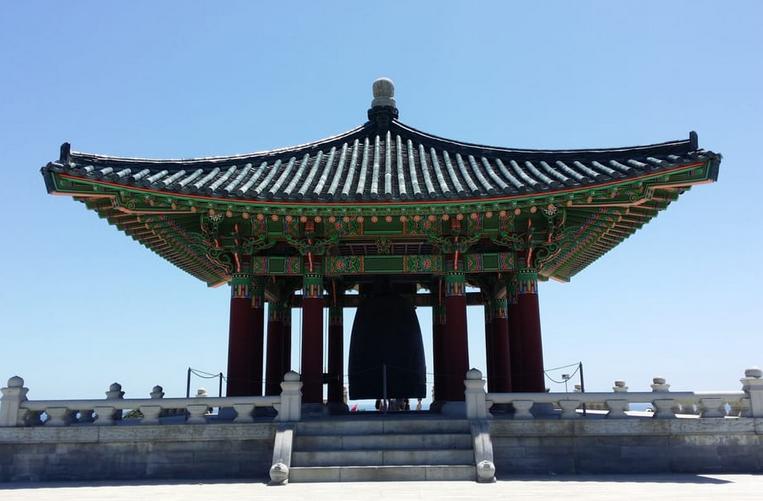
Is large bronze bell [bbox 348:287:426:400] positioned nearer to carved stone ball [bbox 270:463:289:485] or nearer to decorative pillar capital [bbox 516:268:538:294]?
decorative pillar capital [bbox 516:268:538:294]

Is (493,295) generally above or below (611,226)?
Result: below

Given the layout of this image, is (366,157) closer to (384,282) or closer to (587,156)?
(384,282)

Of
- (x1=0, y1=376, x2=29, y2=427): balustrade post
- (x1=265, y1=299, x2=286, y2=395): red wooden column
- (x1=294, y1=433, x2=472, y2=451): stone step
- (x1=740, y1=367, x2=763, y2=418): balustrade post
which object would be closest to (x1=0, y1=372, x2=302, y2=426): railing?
(x1=0, y1=376, x2=29, y2=427): balustrade post

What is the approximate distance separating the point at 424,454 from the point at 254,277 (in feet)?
23.7

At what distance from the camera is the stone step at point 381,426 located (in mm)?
13234

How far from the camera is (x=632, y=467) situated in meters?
12.7

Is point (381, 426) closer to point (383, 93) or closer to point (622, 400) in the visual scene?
point (622, 400)

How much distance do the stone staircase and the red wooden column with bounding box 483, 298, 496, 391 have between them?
20.7 ft

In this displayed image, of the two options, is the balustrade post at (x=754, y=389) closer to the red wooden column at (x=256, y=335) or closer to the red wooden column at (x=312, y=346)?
the red wooden column at (x=312, y=346)

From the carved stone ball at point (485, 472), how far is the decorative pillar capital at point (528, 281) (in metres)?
5.69

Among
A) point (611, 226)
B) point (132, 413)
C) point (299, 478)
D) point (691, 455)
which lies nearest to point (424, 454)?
point (299, 478)

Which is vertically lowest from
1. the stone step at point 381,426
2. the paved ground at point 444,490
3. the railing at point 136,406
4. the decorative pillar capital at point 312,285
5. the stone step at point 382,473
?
the paved ground at point 444,490

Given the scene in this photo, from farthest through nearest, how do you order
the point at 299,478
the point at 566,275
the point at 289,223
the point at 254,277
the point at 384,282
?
the point at 566,275
the point at 384,282
the point at 254,277
the point at 289,223
the point at 299,478

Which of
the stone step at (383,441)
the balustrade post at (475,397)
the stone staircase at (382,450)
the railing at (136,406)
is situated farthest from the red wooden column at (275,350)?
the balustrade post at (475,397)
